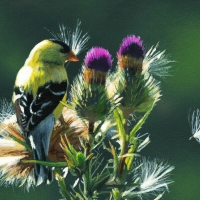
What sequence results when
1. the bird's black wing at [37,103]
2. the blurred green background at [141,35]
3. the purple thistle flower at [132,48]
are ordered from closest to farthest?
the purple thistle flower at [132,48]
the bird's black wing at [37,103]
the blurred green background at [141,35]

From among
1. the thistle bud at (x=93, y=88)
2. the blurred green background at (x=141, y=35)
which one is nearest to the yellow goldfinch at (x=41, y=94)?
the thistle bud at (x=93, y=88)

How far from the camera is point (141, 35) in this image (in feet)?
23.0

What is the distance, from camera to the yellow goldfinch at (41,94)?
156 cm

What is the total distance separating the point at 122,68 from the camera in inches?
57.2

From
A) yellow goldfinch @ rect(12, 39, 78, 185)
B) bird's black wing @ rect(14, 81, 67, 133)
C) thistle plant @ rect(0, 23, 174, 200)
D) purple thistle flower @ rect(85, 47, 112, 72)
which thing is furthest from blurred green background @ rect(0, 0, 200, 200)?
purple thistle flower @ rect(85, 47, 112, 72)

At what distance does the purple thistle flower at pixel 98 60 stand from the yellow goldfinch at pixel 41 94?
0.60ft

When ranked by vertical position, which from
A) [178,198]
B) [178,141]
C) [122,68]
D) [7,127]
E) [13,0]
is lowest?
[178,198]

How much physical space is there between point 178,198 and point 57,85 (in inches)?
199

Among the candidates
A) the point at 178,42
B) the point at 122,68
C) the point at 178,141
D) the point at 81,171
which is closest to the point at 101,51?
the point at 122,68

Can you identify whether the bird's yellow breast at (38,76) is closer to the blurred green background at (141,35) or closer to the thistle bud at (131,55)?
the thistle bud at (131,55)

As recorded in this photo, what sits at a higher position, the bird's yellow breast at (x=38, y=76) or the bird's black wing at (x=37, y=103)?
the bird's yellow breast at (x=38, y=76)

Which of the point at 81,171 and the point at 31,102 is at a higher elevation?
the point at 31,102

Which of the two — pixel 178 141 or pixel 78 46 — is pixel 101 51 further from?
pixel 178 141

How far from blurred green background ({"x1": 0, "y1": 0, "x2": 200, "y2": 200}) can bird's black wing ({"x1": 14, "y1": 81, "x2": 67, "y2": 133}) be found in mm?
4350
